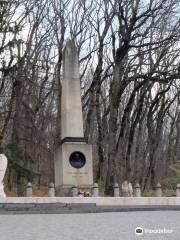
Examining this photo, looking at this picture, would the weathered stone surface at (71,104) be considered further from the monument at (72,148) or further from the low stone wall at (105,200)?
the low stone wall at (105,200)

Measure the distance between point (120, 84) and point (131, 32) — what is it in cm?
293

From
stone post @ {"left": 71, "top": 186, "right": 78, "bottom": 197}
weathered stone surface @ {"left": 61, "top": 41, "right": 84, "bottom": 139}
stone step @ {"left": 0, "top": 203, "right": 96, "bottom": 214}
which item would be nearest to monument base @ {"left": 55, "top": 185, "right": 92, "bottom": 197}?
stone post @ {"left": 71, "top": 186, "right": 78, "bottom": 197}

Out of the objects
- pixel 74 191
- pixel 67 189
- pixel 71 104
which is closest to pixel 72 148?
pixel 67 189

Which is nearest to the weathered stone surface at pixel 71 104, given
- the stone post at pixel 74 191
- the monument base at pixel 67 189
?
the monument base at pixel 67 189

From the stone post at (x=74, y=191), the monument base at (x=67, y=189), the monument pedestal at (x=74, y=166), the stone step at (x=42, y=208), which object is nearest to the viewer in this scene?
the stone step at (x=42, y=208)

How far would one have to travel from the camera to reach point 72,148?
958 inches

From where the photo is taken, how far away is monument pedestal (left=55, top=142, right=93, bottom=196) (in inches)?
946

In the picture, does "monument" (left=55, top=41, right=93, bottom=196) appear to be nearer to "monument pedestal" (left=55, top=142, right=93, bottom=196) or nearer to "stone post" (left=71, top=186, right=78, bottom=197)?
"monument pedestal" (left=55, top=142, right=93, bottom=196)

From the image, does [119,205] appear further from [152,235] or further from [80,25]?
[80,25]

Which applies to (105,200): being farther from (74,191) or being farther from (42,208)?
(42,208)

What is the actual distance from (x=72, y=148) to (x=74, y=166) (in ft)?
2.62

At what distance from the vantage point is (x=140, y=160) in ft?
133

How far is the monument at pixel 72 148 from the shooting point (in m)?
24.1

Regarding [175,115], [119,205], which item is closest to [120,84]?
[119,205]
